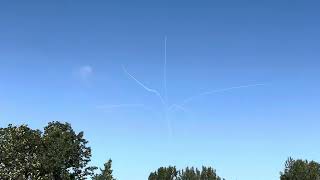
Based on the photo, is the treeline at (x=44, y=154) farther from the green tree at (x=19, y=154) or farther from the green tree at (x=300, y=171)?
the green tree at (x=300, y=171)

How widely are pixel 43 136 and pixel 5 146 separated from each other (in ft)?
25.2

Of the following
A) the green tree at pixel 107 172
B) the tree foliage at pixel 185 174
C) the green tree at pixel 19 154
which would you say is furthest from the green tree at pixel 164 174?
the green tree at pixel 19 154

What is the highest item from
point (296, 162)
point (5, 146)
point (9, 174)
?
point (296, 162)

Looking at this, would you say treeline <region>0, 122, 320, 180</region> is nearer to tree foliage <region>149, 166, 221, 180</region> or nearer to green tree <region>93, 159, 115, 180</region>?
green tree <region>93, 159, 115, 180</region>

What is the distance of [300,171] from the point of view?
12044 cm

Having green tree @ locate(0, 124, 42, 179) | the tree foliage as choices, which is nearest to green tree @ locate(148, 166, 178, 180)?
the tree foliage

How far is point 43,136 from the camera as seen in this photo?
83.4 metres

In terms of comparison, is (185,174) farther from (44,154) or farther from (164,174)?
(44,154)

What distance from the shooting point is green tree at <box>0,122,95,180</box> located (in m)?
76.8

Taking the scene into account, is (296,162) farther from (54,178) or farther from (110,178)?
(54,178)

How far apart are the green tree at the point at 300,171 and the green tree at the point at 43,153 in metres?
59.2

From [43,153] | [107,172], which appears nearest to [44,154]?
[43,153]

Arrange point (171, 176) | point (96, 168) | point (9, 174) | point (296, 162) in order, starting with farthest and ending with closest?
1. point (171, 176)
2. point (296, 162)
3. point (96, 168)
4. point (9, 174)

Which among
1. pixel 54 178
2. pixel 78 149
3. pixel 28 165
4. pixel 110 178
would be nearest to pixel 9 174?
pixel 28 165
